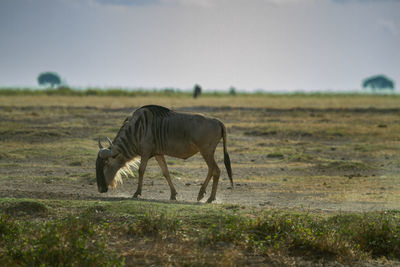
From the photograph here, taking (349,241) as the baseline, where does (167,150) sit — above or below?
above

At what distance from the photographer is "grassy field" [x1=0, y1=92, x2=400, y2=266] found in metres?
6.51

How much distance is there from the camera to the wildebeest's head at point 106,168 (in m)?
9.92

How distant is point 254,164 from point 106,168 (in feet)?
18.3

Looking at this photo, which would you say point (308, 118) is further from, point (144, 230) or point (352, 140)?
point (144, 230)

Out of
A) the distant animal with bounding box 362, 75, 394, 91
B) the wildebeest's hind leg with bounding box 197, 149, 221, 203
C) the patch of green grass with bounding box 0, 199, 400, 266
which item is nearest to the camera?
the patch of green grass with bounding box 0, 199, 400, 266

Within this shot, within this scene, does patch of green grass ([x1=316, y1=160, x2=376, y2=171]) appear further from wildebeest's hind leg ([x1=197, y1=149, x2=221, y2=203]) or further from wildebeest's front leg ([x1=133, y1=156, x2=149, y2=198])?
wildebeest's front leg ([x1=133, y1=156, x2=149, y2=198])

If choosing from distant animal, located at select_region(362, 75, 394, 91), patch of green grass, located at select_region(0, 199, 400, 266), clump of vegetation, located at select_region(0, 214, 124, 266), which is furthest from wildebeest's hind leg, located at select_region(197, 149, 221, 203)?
distant animal, located at select_region(362, 75, 394, 91)

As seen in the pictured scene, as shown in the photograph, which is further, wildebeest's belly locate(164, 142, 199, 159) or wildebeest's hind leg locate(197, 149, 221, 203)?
wildebeest's belly locate(164, 142, 199, 159)

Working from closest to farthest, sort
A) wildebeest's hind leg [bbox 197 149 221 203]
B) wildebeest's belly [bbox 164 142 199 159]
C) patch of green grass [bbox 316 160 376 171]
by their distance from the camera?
wildebeest's hind leg [bbox 197 149 221 203]
wildebeest's belly [bbox 164 142 199 159]
patch of green grass [bbox 316 160 376 171]

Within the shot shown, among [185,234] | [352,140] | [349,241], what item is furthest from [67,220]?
[352,140]

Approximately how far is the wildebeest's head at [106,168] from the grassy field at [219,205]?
299 millimetres

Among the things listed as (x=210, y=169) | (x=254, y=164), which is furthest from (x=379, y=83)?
(x=210, y=169)

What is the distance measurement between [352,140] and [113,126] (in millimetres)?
7984

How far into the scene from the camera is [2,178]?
11719mm
